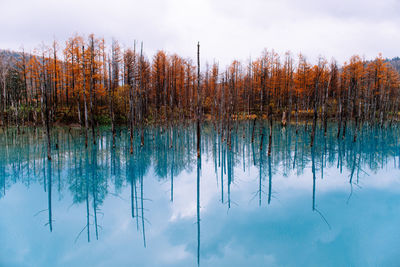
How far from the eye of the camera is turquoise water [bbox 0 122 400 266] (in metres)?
6.82

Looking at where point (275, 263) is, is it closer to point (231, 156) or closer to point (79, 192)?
point (79, 192)

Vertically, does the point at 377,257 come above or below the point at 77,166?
below

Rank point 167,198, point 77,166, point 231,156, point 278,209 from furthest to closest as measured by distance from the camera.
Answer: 1. point 231,156
2. point 77,166
3. point 167,198
4. point 278,209

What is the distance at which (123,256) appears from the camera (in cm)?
669

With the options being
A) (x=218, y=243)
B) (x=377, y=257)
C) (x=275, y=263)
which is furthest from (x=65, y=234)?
(x=377, y=257)

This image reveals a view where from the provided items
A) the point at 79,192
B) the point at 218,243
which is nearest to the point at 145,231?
the point at 218,243

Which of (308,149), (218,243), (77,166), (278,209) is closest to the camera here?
(218,243)

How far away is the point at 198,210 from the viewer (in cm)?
959

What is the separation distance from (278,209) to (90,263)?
7013mm

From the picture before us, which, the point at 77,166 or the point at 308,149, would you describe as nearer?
the point at 77,166

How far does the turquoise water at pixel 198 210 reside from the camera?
6816 millimetres

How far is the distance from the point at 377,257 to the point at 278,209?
3.49 m

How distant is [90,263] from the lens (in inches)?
250

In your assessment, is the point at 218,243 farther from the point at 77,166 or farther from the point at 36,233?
the point at 77,166
